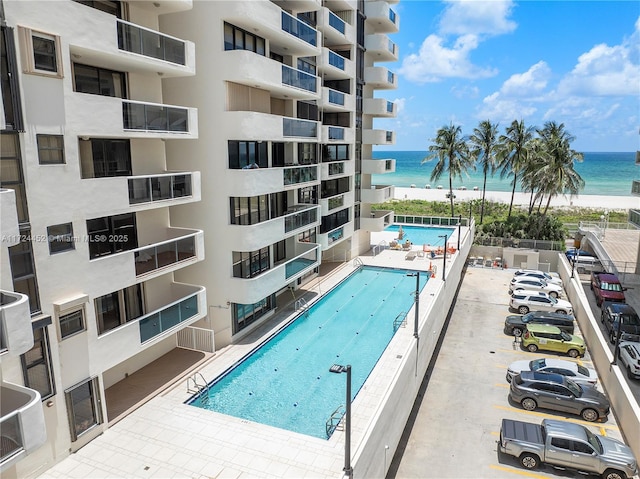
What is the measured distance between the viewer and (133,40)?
44.9 feet

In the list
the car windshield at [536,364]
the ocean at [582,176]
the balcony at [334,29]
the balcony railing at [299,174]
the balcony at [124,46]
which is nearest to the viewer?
the balcony at [124,46]

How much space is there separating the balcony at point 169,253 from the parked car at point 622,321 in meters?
21.7

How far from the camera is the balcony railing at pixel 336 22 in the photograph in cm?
2799

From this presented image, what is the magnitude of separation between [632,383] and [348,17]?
2764 centimetres

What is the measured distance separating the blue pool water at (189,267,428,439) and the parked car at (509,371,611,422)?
622 cm


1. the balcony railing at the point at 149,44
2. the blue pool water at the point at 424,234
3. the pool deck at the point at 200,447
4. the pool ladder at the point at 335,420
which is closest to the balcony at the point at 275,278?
the pool deck at the point at 200,447

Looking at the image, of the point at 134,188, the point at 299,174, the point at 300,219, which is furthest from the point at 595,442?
the point at 134,188

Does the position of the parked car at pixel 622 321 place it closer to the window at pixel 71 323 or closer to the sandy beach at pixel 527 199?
the window at pixel 71 323

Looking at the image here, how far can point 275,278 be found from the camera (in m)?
21.7

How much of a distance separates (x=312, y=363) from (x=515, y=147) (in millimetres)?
37843

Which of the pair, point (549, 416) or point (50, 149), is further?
point (549, 416)

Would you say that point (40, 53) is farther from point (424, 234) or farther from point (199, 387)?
point (424, 234)

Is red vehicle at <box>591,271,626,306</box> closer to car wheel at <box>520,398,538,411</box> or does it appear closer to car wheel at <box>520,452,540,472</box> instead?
car wheel at <box>520,398,538,411</box>

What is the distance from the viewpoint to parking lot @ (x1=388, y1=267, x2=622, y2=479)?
1658 cm
